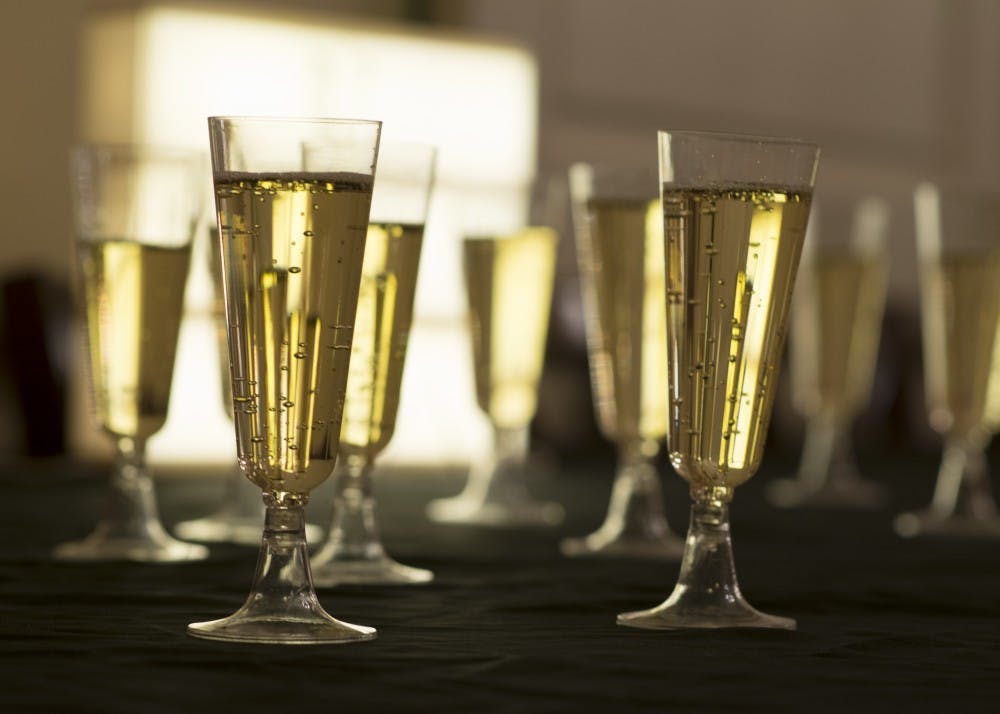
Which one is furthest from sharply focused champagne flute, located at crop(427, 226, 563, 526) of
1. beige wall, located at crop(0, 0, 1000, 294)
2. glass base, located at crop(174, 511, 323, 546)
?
beige wall, located at crop(0, 0, 1000, 294)

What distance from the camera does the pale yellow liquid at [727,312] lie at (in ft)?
4.29

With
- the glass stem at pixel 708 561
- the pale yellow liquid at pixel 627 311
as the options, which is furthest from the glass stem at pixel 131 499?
the glass stem at pixel 708 561

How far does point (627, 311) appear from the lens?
6.34ft

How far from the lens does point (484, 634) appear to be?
1.19m

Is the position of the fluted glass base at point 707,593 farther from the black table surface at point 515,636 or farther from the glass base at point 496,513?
the glass base at point 496,513

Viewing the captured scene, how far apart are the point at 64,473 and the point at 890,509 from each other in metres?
1.18

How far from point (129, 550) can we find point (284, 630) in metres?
0.57

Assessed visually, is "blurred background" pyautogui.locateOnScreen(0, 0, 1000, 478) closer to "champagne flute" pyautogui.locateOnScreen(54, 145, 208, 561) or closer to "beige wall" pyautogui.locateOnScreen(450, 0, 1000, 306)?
"beige wall" pyautogui.locateOnScreen(450, 0, 1000, 306)

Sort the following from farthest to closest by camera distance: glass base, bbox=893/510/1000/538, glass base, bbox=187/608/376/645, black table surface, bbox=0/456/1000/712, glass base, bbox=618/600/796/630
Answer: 1. glass base, bbox=893/510/1000/538
2. glass base, bbox=618/600/796/630
3. glass base, bbox=187/608/376/645
4. black table surface, bbox=0/456/1000/712

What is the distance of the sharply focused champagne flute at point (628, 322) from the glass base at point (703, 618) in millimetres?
562

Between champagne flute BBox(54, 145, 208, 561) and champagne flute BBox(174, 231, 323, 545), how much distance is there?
0.38 feet

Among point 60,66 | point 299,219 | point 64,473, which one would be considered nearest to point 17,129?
point 60,66

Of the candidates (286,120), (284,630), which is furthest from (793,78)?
(284,630)

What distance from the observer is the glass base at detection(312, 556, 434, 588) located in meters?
1.52
